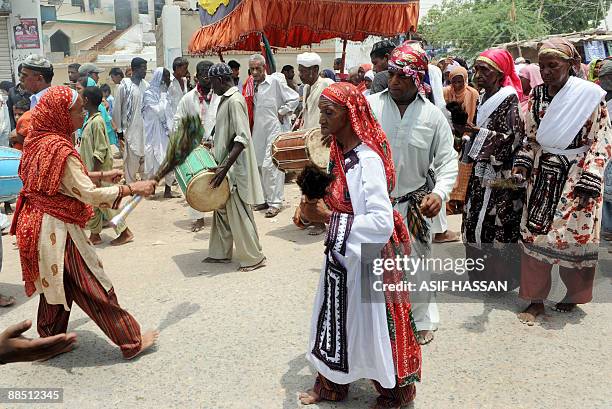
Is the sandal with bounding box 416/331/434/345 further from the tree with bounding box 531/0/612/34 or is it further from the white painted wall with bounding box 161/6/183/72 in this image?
the white painted wall with bounding box 161/6/183/72

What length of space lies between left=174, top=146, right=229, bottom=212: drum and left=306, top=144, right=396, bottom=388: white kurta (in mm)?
2447

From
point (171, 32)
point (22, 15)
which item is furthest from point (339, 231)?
point (22, 15)

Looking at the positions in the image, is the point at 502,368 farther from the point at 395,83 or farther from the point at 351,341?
the point at 395,83

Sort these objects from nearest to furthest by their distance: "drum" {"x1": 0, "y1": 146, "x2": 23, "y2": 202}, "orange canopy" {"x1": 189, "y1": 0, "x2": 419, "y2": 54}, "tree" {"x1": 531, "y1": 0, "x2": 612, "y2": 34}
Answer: "drum" {"x1": 0, "y1": 146, "x2": 23, "y2": 202} < "orange canopy" {"x1": 189, "y1": 0, "x2": 419, "y2": 54} < "tree" {"x1": 531, "y1": 0, "x2": 612, "y2": 34}

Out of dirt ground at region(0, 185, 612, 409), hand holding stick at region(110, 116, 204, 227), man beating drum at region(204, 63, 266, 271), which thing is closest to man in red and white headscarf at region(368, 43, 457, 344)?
dirt ground at region(0, 185, 612, 409)

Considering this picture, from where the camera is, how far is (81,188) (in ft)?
11.0

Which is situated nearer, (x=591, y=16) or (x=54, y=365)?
(x=54, y=365)

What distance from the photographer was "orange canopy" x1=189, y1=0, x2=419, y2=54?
750 cm

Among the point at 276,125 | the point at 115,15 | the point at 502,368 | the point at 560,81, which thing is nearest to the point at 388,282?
the point at 502,368

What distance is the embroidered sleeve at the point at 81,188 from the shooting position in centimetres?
336

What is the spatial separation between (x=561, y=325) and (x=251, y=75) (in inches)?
202

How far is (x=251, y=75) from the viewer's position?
780 cm

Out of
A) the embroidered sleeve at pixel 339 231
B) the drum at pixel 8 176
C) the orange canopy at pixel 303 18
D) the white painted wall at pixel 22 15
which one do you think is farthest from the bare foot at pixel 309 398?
the white painted wall at pixel 22 15

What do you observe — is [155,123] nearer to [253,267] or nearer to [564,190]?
[253,267]
